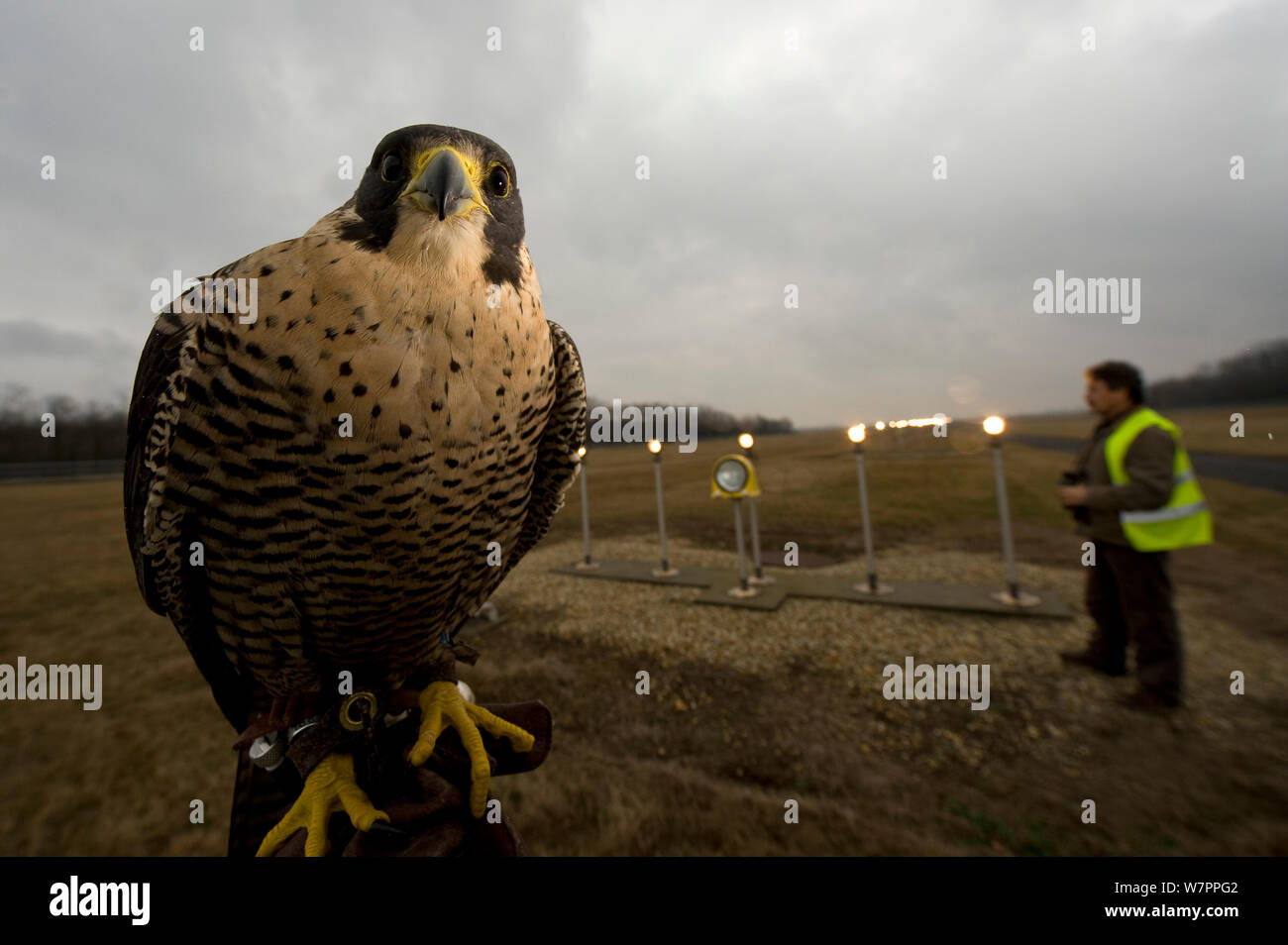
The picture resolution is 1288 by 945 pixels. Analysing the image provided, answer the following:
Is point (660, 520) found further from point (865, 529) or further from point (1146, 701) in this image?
point (1146, 701)

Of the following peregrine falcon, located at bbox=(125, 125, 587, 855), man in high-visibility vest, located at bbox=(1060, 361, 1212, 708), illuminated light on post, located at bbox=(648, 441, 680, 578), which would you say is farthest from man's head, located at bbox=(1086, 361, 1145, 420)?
illuminated light on post, located at bbox=(648, 441, 680, 578)

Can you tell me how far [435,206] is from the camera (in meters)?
1.66

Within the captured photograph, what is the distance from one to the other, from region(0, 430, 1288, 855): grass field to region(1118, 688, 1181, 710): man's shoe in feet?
0.37

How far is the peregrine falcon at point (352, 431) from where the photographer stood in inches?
56.9

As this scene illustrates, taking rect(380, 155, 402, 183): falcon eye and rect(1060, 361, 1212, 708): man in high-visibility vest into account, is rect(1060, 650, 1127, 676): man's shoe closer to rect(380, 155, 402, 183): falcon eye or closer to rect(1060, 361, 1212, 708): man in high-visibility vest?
rect(1060, 361, 1212, 708): man in high-visibility vest

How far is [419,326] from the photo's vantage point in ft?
4.86

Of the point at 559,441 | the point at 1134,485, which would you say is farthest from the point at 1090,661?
the point at 559,441

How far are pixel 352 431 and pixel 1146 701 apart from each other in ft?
22.9

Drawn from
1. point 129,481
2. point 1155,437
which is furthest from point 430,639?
point 1155,437

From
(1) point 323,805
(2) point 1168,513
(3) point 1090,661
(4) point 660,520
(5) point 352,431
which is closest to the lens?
(5) point 352,431

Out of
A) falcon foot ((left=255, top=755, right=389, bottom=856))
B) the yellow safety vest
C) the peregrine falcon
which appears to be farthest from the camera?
the yellow safety vest

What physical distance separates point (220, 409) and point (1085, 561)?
685cm

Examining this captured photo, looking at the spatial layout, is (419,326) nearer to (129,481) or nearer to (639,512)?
(129,481)

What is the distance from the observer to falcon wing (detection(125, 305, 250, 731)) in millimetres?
1613
